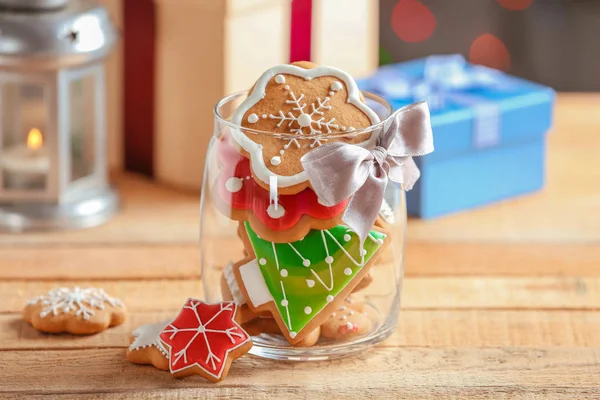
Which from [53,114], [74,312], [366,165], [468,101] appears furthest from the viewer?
[468,101]

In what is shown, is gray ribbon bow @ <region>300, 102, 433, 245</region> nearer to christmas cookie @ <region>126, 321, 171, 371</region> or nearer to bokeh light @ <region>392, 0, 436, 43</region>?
christmas cookie @ <region>126, 321, 171, 371</region>

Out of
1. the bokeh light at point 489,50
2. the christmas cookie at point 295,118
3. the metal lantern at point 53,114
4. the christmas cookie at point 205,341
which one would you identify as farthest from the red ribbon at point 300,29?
the bokeh light at point 489,50

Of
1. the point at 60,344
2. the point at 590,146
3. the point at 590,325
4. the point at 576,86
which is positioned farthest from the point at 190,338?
the point at 576,86

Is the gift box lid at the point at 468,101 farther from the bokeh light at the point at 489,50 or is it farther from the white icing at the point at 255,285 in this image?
the bokeh light at the point at 489,50

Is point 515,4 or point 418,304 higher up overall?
point 515,4

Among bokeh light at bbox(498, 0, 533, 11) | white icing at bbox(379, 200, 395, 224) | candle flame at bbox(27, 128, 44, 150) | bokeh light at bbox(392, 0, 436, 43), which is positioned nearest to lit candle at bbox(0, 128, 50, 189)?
candle flame at bbox(27, 128, 44, 150)

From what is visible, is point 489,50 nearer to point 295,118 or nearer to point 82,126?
point 82,126

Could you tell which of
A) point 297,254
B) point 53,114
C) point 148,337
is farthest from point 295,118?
point 53,114

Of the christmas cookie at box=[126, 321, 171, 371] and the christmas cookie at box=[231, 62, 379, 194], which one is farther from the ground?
the christmas cookie at box=[231, 62, 379, 194]
